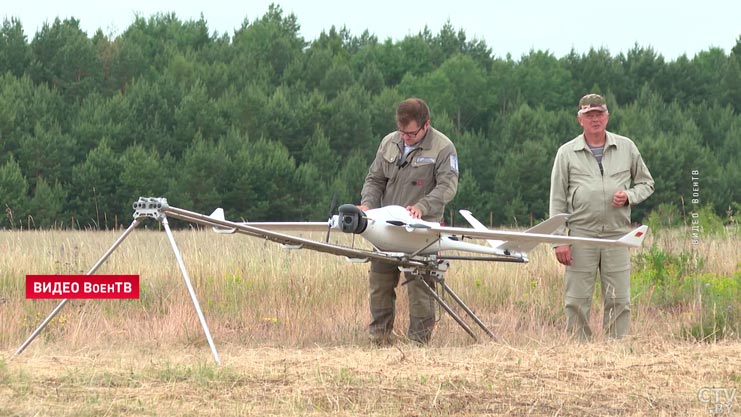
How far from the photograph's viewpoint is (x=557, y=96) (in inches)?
2768

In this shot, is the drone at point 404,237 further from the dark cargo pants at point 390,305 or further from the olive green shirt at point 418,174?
the olive green shirt at point 418,174

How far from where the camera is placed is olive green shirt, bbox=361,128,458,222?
7352 millimetres

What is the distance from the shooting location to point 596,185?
24.1 ft

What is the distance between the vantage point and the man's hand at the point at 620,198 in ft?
23.7

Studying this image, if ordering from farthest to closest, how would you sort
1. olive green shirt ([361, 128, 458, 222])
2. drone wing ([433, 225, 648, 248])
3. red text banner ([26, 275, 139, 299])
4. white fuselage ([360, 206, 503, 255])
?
red text banner ([26, 275, 139, 299])
olive green shirt ([361, 128, 458, 222])
white fuselage ([360, 206, 503, 255])
drone wing ([433, 225, 648, 248])

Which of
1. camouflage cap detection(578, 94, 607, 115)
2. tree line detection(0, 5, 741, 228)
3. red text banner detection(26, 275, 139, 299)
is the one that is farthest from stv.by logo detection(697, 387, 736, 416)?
tree line detection(0, 5, 741, 228)

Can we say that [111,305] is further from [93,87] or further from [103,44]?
[103,44]

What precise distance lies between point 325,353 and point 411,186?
1.57 meters

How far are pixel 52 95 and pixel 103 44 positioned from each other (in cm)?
961

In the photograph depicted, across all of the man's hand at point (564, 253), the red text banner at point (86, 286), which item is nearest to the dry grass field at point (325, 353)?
the red text banner at point (86, 286)

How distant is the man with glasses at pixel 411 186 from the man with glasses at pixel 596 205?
829 millimetres

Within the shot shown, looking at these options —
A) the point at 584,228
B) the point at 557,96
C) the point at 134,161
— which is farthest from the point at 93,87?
the point at 584,228

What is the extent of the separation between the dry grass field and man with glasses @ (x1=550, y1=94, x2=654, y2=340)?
0.84 feet

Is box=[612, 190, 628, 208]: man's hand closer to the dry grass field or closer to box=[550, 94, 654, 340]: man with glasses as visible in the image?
box=[550, 94, 654, 340]: man with glasses
